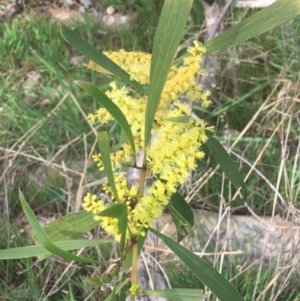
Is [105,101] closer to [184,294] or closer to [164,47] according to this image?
[164,47]

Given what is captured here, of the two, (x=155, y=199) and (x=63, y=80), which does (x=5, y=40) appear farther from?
(x=155, y=199)

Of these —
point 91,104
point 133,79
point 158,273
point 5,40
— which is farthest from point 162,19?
point 5,40

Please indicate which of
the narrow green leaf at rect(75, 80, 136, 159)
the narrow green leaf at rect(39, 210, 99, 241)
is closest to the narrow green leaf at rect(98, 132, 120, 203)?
the narrow green leaf at rect(75, 80, 136, 159)

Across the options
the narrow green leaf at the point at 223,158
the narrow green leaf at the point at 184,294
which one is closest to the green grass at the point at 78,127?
the narrow green leaf at the point at 223,158

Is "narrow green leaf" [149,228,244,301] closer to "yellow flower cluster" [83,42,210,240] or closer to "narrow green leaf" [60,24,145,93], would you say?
"yellow flower cluster" [83,42,210,240]

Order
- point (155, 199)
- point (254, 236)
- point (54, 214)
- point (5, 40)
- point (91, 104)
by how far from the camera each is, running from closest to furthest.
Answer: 1. point (155, 199)
2. point (254, 236)
3. point (54, 214)
4. point (91, 104)
5. point (5, 40)

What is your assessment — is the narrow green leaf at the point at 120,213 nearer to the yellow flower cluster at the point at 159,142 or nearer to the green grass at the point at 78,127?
the yellow flower cluster at the point at 159,142

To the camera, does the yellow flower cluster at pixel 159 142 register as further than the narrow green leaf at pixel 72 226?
No
